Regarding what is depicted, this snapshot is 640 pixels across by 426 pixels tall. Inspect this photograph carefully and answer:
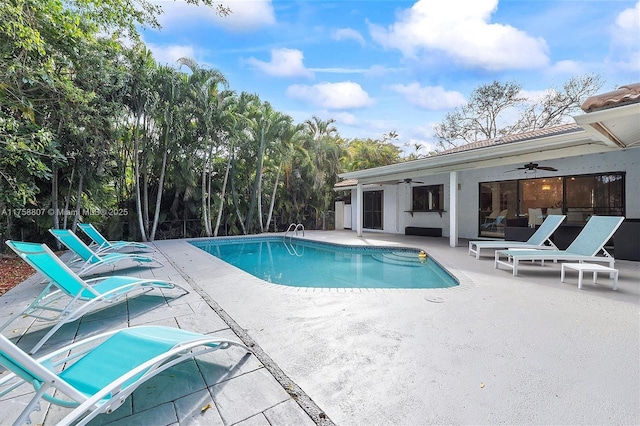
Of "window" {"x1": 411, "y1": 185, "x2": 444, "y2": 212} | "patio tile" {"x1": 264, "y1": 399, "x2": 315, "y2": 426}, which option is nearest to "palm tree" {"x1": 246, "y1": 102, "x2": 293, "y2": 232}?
"window" {"x1": 411, "y1": 185, "x2": 444, "y2": 212}

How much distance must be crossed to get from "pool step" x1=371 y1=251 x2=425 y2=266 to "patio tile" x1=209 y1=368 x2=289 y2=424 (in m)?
6.67

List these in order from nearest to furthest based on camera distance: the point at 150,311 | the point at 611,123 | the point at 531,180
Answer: the point at 150,311
the point at 611,123
the point at 531,180

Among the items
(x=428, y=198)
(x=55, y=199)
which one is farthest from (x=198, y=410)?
(x=428, y=198)

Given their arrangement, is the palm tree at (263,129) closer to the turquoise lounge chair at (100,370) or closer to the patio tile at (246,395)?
the turquoise lounge chair at (100,370)

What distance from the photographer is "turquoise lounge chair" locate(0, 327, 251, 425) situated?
4.81 ft

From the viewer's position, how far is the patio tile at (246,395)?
6.42 ft

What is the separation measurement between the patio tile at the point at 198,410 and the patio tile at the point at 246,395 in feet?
0.13

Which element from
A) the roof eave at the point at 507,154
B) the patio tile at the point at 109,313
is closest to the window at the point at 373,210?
the roof eave at the point at 507,154

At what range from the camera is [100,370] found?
6.22 feet

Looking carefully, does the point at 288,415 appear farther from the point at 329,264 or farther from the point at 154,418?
the point at 329,264

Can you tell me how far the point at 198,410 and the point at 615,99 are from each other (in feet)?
20.0

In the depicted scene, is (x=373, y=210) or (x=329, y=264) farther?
(x=373, y=210)

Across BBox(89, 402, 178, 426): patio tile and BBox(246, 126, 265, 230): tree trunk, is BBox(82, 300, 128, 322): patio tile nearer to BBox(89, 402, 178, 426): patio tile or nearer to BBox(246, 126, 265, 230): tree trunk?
BBox(89, 402, 178, 426): patio tile

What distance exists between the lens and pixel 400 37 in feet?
33.7
